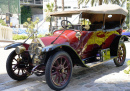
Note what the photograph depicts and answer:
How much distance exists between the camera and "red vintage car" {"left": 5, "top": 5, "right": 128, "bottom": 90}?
4.21 m

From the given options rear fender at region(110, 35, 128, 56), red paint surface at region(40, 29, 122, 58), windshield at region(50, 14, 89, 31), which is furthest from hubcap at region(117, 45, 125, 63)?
windshield at region(50, 14, 89, 31)

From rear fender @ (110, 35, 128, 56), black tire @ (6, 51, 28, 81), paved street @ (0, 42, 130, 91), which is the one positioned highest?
rear fender @ (110, 35, 128, 56)

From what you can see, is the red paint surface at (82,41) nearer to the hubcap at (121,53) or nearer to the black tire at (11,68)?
the hubcap at (121,53)

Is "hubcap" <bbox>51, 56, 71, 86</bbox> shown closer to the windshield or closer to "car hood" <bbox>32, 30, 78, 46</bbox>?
"car hood" <bbox>32, 30, 78, 46</bbox>

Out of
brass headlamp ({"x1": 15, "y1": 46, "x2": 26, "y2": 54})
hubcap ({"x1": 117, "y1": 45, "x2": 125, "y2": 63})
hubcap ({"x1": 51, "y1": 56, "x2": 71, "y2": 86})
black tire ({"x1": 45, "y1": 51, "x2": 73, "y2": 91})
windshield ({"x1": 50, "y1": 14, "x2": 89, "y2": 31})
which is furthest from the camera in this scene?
hubcap ({"x1": 117, "y1": 45, "x2": 125, "y2": 63})

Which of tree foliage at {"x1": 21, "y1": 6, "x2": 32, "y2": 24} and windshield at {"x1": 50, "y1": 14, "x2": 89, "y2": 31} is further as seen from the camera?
tree foliage at {"x1": 21, "y1": 6, "x2": 32, "y2": 24}

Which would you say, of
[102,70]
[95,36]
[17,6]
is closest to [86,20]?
[95,36]

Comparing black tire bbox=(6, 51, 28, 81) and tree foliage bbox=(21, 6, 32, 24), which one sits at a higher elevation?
tree foliage bbox=(21, 6, 32, 24)

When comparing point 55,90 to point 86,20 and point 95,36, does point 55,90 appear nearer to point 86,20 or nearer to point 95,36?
point 95,36

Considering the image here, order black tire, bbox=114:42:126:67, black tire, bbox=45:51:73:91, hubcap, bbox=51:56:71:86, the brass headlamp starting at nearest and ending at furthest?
black tire, bbox=45:51:73:91
hubcap, bbox=51:56:71:86
the brass headlamp
black tire, bbox=114:42:126:67

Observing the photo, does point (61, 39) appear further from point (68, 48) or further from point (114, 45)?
point (114, 45)

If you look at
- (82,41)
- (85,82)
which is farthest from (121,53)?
(85,82)

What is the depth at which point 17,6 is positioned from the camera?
4553cm

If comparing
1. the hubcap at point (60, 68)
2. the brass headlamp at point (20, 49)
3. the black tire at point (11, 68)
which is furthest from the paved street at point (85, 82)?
the brass headlamp at point (20, 49)
